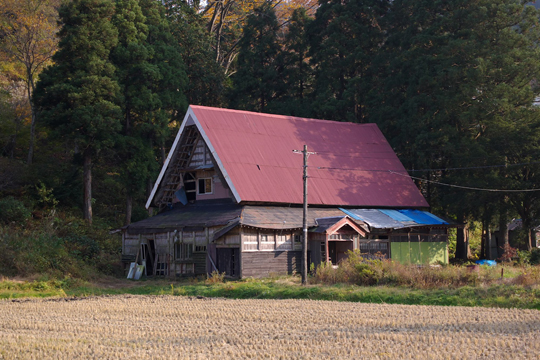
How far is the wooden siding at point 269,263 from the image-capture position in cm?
2689

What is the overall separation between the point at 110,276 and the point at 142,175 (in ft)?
28.1

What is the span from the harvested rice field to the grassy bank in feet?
4.37

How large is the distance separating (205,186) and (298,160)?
17.4 feet

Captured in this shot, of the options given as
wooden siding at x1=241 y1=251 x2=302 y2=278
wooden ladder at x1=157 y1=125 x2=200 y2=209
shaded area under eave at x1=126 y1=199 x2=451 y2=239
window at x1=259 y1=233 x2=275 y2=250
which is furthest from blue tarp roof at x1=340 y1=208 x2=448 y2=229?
wooden ladder at x1=157 y1=125 x2=200 y2=209

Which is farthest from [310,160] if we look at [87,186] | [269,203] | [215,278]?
[87,186]

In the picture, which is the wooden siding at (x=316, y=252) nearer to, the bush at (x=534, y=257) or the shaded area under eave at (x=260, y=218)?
the shaded area under eave at (x=260, y=218)

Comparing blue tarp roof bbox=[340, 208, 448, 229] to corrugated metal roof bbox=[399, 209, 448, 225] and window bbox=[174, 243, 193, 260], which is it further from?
window bbox=[174, 243, 193, 260]

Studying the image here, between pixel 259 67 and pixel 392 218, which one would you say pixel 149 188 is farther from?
pixel 392 218

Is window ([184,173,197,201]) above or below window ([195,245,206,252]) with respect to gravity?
above

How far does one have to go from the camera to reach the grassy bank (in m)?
17.8

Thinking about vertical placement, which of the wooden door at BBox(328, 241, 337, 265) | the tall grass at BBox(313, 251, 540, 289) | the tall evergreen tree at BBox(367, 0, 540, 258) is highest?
the tall evergreen tree at BBox(367, 0, 540, 258)

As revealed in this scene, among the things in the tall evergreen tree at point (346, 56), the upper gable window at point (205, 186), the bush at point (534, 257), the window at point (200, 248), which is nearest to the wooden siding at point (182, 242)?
the window at point (200, 248)

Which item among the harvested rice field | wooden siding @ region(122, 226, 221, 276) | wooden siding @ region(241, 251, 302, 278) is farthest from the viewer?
wooden siding @ region(122, 226, 221, 276)

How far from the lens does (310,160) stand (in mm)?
33438
